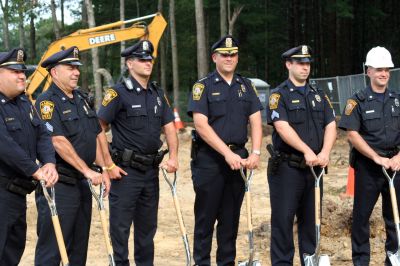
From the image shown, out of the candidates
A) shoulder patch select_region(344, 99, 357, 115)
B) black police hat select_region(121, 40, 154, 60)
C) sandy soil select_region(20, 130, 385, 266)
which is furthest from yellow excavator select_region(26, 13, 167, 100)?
shoulder patch select_region(344, 99, 357, 115)

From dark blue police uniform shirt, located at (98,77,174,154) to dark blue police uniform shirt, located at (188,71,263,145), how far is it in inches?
16.7

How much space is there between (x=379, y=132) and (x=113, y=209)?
8.72 ft

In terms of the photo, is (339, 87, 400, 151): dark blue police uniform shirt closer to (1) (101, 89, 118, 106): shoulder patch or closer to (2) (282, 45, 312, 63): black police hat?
(2) (282, 45, 312, 63): black police hat

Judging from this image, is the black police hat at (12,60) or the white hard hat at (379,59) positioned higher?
the black police hat at (12,60)

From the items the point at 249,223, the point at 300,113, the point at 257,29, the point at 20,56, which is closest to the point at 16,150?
the point at 20,56

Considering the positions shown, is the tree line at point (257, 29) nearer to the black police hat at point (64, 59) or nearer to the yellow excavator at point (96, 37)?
the yellow excavator at point (96, 37)

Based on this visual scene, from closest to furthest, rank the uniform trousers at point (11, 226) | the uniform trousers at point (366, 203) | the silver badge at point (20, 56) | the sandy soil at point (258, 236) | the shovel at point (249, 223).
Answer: the uniform trousers at point (11, 226), the silver badge at point (20, 56), the shovel at point (249, 223), the uniform trousers at point (366, 203), the sandy soil at point (258, 236)

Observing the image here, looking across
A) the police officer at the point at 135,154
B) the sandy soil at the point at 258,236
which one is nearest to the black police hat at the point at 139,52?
the police officer at the point at 135,154

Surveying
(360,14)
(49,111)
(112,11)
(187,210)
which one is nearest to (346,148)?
(187,210)

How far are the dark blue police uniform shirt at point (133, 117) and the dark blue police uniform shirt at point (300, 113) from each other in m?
1.13

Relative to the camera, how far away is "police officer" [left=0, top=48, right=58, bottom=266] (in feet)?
17.6

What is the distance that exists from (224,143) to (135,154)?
0.84m

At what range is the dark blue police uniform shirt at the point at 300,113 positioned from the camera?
6.56m

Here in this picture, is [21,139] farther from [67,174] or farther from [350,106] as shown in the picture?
[350,106]
